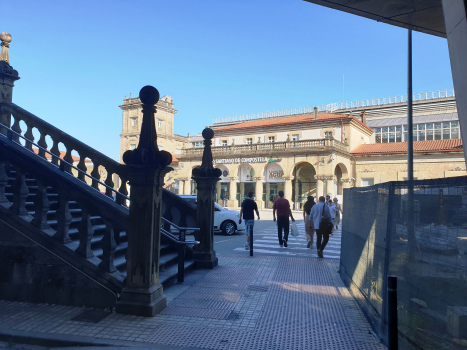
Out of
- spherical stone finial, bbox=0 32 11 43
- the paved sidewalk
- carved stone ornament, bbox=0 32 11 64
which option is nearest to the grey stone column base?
the paved sidewalk

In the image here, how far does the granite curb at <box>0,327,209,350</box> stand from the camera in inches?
168

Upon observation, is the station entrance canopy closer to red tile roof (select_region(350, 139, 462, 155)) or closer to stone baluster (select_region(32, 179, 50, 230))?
stone baluster (select_region(32, 179, 50, 230))

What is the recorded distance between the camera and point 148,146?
550 cm

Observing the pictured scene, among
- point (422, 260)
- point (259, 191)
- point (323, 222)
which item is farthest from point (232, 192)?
point (422, 260)

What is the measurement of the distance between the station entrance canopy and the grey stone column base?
761 centimetres

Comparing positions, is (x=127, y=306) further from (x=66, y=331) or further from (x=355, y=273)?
(x=355, y=273)

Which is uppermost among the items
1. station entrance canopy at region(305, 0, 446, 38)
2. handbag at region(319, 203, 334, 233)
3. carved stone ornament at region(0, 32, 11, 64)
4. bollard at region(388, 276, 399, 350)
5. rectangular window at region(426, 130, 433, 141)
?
rectangular window at region(426, 130, 433, 141)

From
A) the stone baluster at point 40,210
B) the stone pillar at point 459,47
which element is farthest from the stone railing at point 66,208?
the stone pillar at point 459,47

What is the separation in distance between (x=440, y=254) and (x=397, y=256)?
974 millimetres

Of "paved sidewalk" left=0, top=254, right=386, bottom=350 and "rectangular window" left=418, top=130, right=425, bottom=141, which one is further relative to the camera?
"rectangular window" left=418, top=130, right=425, bottom=141

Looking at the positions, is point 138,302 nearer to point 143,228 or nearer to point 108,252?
point 108,252

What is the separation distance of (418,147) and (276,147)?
593 inches

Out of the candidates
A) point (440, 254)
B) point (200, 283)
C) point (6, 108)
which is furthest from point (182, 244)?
point (6, 108)

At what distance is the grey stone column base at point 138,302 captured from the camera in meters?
5.25
